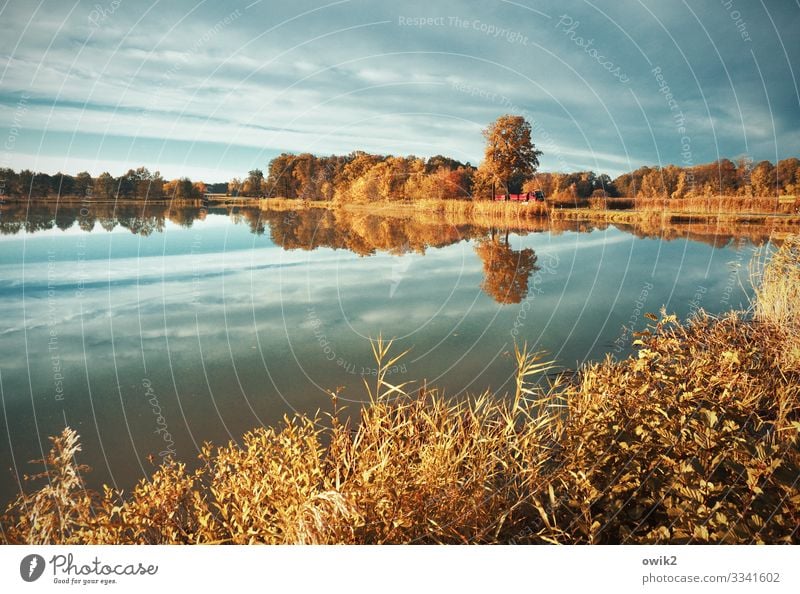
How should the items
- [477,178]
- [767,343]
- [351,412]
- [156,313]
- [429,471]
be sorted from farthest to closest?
[477,178], [156,313], [767,343], [351,412], [429,471]

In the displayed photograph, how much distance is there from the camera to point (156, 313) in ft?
24.7

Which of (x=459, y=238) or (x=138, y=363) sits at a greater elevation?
(x=459, y=238)

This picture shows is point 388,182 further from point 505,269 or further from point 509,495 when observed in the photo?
point 509,495

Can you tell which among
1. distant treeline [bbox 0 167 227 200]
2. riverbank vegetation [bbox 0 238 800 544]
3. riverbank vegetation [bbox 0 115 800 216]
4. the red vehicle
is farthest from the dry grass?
distant treeline [bbox 0 167 227 200]

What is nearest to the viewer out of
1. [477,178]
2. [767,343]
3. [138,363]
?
[767,343]

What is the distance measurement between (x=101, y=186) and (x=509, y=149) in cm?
611

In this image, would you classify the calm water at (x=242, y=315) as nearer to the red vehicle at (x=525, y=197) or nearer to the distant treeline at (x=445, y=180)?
the distant treeline at (x=445, y=180)
